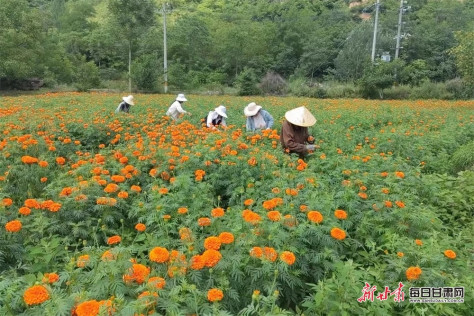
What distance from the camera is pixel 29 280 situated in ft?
6.84

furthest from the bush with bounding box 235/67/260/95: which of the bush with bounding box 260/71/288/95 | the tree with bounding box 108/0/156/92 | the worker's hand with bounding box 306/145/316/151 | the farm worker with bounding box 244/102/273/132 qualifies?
the worker's hand with bounding box 306/145/316/151

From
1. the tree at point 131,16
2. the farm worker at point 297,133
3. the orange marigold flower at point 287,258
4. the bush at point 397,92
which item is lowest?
the orange marigold flower at point 287,258

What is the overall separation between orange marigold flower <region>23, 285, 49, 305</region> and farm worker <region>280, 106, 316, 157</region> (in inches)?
162

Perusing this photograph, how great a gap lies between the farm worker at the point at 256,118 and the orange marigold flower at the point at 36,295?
5.49 metres

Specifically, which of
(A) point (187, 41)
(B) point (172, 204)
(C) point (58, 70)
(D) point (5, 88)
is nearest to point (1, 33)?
(D) point (5, 88)

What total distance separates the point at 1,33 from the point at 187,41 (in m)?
25.3

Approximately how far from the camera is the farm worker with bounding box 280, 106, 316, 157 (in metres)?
5.39

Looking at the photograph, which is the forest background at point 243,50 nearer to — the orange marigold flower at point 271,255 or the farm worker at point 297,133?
the farm worker at point 297,133

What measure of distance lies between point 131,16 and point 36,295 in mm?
32837

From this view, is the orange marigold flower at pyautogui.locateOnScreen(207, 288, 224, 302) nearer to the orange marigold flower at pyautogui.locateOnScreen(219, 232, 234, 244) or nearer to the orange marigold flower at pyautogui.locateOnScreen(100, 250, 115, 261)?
the orange marigold flower at pyautogui.locateOnScreen(219, 232, 234, 244)

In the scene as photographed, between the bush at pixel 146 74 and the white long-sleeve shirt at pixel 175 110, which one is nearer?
the white long-sleeve shirt at pixel 175 110

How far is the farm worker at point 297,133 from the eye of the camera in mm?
5395

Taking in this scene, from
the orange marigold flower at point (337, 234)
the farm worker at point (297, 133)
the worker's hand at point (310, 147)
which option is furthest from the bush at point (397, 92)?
the orange marigold flower at point (337, 234)

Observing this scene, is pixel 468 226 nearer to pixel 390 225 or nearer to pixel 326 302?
pixel 390 225
